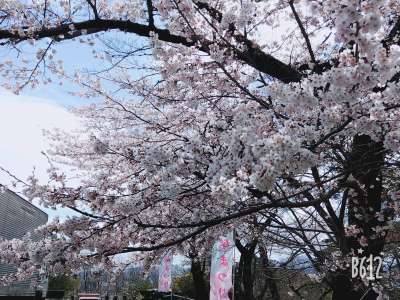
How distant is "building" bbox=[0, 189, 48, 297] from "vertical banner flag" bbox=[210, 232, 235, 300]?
700 cm

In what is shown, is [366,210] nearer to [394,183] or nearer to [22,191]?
[394,183]

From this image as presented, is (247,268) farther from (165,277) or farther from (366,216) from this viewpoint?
(366,216)

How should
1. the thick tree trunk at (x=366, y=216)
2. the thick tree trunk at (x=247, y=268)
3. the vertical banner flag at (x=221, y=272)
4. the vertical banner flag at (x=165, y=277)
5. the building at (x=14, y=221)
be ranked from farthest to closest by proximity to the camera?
the building at (x=14, y=221), the thick tree trunk at (x=247, y=268), the vertical banner flag at (x=165, y=277), the vertical banner flag at (x=221, y=272), the thick tree trunk at (x=366, y=216)

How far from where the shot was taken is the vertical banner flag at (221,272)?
7352 millimetres

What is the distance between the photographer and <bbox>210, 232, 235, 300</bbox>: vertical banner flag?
7.35 meters

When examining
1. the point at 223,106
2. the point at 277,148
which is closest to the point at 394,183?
the point at 223,106

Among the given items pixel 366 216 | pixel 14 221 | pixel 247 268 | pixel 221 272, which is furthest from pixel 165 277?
pixel 366 216

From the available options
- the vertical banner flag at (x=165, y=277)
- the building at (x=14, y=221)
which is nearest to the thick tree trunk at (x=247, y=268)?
the vertical banner flag at (x=165, y=277)

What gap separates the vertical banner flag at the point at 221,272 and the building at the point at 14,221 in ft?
23.0

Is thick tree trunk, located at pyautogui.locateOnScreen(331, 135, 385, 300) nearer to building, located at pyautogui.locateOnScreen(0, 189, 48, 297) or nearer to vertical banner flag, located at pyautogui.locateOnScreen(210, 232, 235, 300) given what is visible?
vertical banner flag, located at pyautogui.locateOnScreen(210, 232, 235, 300)

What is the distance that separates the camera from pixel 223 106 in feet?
19.0

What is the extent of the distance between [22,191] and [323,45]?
12.8 ft

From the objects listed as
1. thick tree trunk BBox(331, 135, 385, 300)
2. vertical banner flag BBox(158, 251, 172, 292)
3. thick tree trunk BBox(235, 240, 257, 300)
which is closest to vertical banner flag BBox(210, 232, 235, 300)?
thick tree trunk BBox(331, 135, 385, 300)

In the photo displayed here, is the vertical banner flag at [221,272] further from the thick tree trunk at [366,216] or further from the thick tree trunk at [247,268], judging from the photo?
the thick tree trunk at [247,268]
